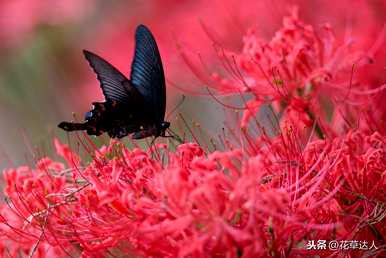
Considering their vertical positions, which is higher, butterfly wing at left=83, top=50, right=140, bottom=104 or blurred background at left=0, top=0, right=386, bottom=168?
blurred background at left=0, top=0, right=386, bottom=168

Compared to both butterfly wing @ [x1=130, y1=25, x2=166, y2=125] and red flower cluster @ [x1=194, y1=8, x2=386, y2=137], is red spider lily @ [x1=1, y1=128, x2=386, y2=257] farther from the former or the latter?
butterfly wing @ [x1=130, y1=25, x2=166, y2=125]

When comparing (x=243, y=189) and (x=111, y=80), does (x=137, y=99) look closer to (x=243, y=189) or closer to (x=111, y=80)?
(x=111, y=80)

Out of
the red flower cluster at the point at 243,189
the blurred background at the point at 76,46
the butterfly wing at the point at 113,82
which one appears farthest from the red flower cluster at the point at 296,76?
the blurred background at the point at 76,46

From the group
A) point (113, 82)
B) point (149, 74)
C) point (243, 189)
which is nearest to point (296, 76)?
point (149, 74)

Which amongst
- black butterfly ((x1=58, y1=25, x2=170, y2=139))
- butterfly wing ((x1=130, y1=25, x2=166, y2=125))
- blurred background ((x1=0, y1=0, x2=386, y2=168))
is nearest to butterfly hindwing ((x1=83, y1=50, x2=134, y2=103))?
black butterfly ((x1=58, y1=25, x2=170, y2=139))

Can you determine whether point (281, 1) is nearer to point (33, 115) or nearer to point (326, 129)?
point (326, 129)

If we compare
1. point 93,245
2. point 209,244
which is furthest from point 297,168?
point 93,245
